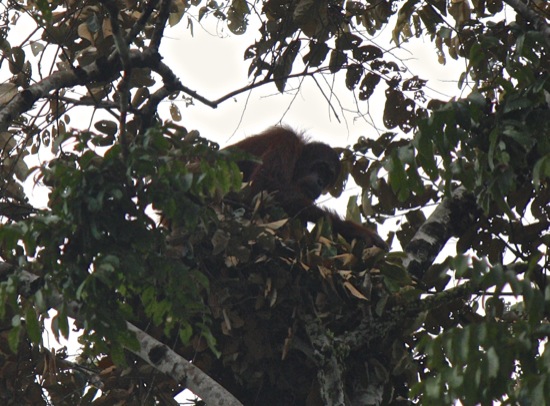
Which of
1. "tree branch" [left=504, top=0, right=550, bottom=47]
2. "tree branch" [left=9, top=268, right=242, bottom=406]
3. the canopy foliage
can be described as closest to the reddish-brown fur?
the canopy foliage

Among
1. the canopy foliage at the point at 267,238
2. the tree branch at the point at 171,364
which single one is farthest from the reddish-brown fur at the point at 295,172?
the tree branch at the point at 171,364

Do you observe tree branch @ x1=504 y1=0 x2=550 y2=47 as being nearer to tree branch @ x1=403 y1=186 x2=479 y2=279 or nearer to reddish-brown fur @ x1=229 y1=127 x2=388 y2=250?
tree branch @ x1=403 y1=186 x2=479 y2=279

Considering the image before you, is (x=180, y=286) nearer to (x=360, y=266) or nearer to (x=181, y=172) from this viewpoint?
(x=181, y=172)

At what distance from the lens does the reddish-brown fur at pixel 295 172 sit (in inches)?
201

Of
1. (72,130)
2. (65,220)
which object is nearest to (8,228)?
(65,220)

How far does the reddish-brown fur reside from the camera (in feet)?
16.8

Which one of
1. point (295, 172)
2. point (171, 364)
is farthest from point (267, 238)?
point (295, 172)

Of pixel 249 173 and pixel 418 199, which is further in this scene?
pixel 249 173

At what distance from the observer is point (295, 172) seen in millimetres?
6277

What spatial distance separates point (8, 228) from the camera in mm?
2785

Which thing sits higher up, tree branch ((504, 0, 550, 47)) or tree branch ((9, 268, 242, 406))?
tree branch ((504, 0, 550, 47))

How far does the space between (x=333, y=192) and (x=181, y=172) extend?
8.81ft

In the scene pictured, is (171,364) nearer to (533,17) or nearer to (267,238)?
(267,238)

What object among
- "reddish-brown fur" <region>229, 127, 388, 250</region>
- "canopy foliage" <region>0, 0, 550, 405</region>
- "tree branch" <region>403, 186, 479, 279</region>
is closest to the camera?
"canopy foliage" <region>0, 0, 550, 405</region>
